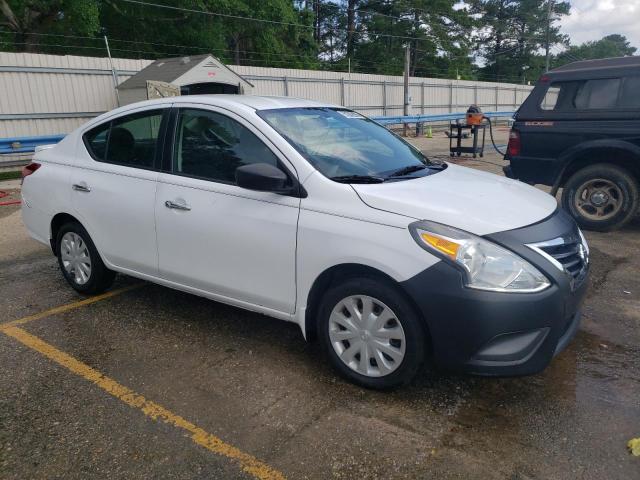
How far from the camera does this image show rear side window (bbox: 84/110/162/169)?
3908 mm

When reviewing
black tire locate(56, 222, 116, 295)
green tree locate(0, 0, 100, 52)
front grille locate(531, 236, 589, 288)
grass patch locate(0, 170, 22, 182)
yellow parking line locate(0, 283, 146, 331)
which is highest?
green tree locate(0, 0, 100, 52)

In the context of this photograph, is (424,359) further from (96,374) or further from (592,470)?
(96,374)

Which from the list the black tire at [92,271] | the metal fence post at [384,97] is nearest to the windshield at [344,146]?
the black tire at [92,271]

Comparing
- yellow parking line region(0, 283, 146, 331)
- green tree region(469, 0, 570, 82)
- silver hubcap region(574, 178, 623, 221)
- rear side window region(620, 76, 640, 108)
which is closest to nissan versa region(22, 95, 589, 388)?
yellow parking line region(0, 283, 146, 331)

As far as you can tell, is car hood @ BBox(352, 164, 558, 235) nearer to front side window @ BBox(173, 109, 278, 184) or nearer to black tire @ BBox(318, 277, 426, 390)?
black tire @ BBox(318, 277, 426, 390)

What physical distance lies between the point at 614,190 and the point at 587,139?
687 mm

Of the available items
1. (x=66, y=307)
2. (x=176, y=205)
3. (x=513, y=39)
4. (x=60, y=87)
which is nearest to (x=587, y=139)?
(x=176, y=205)

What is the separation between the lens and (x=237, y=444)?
2.62 meters

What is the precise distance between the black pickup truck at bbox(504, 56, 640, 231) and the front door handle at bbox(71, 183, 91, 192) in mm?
5121

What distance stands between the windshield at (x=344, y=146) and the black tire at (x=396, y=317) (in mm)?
659

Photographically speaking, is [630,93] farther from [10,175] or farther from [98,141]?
[10,175]

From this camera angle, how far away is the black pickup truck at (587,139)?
6.12 metres

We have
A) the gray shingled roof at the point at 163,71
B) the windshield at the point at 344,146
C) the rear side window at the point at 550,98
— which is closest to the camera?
the windshield at the point at 344,146

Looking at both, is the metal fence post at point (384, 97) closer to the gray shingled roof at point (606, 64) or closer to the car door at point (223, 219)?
the gray shingled roof at point (606, 64)
